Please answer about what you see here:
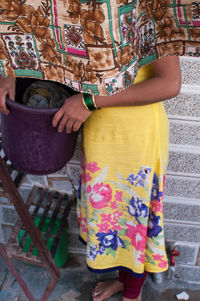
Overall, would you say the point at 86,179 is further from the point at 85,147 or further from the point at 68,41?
the point at 68,41

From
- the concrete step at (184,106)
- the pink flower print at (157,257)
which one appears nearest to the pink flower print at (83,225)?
the pink flower print at (157,257)

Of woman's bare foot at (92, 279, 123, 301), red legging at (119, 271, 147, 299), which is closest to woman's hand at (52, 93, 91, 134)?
red legging at (119, 271, 147, 299)

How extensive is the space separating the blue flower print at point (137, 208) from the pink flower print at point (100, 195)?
9 cm

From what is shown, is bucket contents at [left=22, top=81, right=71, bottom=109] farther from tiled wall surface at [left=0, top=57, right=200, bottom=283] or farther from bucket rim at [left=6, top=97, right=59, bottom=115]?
tiled wall surface at [left=0, top=57, right=200, bottom=283]

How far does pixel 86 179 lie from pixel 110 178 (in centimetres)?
10

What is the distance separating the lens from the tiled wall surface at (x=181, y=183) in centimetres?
142

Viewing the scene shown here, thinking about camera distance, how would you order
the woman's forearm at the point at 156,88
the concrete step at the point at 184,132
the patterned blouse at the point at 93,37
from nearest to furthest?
the patterned blouse at the point at 93,37 → the woman's forearm at the point at 156,88 → the concrete step at the point at 184,132

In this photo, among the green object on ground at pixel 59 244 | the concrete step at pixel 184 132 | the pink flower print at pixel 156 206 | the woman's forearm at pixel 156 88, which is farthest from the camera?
the green object on ground at pixel 59 244

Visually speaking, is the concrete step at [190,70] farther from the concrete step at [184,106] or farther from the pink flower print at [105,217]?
the pink flower print at [105,217]

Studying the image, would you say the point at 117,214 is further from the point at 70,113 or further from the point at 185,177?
the point at 70,113

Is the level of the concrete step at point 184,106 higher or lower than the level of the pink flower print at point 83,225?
higher

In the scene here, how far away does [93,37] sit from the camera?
797mm

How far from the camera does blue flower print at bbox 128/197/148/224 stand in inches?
53.4

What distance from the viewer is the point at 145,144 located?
3.98ft
